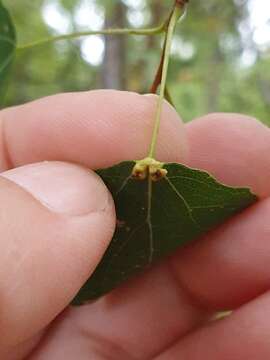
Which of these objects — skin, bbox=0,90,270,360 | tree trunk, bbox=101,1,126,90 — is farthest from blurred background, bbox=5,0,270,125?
skin, bbox=0,90,270,360

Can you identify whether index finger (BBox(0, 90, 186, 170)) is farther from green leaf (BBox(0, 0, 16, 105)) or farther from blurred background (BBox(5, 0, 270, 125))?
blurred background (BBox(5, 0, 270, 125))

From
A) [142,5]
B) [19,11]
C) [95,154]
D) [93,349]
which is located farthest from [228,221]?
[19,11]

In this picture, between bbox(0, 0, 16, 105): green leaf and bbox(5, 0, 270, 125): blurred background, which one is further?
bbox(5, 0, 270, 125): blurred background

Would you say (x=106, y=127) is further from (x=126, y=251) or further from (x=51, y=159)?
(x=126, y=251)

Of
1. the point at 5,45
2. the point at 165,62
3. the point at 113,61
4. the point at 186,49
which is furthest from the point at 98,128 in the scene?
the point at 186,49

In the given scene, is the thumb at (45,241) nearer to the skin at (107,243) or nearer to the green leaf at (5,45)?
the skin at (107,243)

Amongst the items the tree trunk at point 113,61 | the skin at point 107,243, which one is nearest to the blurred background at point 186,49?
the tree trunk at point 113,61

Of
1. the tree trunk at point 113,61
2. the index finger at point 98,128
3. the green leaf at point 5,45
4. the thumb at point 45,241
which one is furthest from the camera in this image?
the tree trunk at point 113,61

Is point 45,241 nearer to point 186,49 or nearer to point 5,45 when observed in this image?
point 5,45
